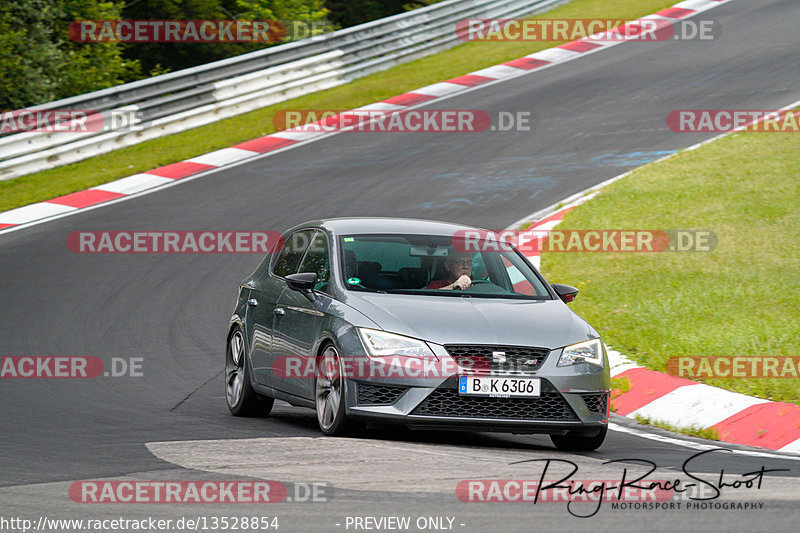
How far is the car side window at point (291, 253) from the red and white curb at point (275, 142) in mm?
8099

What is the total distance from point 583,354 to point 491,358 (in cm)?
73

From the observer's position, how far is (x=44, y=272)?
47.1 feet

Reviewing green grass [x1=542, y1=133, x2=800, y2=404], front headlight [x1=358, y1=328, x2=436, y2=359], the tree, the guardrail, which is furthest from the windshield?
the tree

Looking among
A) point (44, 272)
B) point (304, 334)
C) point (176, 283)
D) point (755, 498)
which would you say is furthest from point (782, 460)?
→ point (44, 272)

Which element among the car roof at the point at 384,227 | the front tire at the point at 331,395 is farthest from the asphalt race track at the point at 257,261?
the car roof at the point at 384,227

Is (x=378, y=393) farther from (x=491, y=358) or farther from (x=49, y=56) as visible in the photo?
(x=49, y=56)

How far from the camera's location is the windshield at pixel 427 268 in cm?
840

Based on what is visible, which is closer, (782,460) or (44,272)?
(782,460)

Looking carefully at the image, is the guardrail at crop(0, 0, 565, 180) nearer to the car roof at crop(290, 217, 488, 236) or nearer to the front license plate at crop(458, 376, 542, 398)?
the car roof at crop(290, 217, 488, 236)

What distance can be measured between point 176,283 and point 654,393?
6.62 metres

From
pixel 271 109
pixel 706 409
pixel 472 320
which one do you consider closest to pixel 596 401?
pixel 472 320

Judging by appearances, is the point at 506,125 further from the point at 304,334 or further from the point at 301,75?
the point at 304,334

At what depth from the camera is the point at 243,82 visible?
2388 cm

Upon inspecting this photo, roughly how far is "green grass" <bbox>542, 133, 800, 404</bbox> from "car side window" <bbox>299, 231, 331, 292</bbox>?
3.07m
